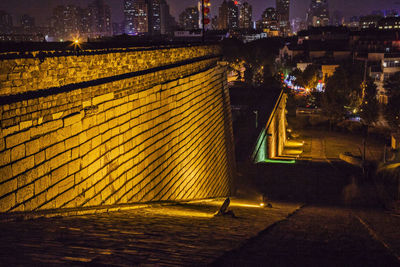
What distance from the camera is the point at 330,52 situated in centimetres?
6938

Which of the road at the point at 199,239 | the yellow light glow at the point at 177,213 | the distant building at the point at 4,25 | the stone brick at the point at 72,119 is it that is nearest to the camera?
the road at the point at 199,239

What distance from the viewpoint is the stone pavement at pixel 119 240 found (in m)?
4.37

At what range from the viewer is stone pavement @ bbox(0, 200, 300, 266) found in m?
4.37

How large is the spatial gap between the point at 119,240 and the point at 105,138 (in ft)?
8.65

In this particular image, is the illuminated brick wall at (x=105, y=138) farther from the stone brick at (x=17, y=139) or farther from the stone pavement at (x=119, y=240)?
the stone pavement at (x=119, y=240)

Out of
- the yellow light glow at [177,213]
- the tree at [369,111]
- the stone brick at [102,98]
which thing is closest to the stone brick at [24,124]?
the stone brick at [102,98]

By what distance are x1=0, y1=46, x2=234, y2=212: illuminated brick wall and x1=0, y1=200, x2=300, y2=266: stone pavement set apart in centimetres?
56

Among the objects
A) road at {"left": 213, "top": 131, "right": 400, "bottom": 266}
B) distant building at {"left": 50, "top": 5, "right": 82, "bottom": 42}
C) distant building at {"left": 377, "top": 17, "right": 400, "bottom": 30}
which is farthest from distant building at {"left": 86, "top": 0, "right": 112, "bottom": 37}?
road at {"left": 213, "top": 131, "right": 400, "bottom": 266}

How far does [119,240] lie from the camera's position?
538cm

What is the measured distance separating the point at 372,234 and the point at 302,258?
3.27 meters

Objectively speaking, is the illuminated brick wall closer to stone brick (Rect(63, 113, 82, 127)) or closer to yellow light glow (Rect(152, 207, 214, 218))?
stone brick (Rect(63, 113, 82, 127))

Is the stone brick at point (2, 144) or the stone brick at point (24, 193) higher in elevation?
the stone brick at point (2, 144)

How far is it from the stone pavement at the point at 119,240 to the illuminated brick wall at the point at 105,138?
56 centimetres

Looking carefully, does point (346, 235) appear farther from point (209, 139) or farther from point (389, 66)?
point (389, 66)
